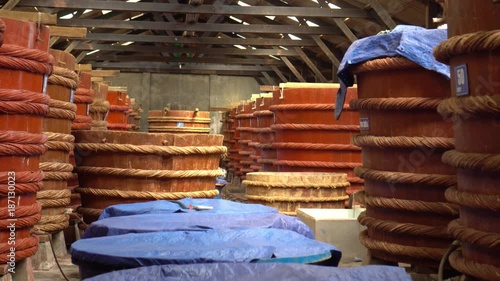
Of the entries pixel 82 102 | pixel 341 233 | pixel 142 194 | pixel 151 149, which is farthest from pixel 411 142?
pixel 82 102

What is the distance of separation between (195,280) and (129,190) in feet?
10.5

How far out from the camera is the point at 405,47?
3875 mm

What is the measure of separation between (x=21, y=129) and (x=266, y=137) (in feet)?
17.8

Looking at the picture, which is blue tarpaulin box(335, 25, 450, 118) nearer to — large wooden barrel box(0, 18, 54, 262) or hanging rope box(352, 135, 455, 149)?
hanging rope box(352, 135, 455, 149)

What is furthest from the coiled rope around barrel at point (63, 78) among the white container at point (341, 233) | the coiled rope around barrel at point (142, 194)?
the white container at point (341, 233)

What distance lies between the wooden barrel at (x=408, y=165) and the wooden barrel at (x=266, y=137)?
3741 millimetres

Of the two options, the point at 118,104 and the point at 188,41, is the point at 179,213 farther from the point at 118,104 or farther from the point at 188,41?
the point at 188,41

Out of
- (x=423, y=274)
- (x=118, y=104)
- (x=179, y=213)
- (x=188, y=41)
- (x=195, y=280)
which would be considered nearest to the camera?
(x=195, y=280)

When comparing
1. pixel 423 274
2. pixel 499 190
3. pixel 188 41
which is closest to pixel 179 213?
pixel 423 274

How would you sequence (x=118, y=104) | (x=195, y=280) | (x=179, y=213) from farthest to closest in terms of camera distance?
(x=118, y=104), (x=179, y=213), (x=195, y=280)

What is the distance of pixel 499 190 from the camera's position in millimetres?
2703

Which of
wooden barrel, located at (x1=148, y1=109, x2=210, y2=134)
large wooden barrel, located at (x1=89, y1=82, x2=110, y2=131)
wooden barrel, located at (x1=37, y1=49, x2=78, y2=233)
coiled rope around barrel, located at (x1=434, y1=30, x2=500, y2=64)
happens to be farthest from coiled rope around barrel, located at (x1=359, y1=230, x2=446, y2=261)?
wooden barrel, located at (x1=148, y1=109, x2=210, y2=134)

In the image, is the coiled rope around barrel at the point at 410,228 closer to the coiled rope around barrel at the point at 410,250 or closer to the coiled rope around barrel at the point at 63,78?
the coiled rope around barrel at the point at 410,250

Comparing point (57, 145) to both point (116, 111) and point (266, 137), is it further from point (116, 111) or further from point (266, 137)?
point (116, 111)
